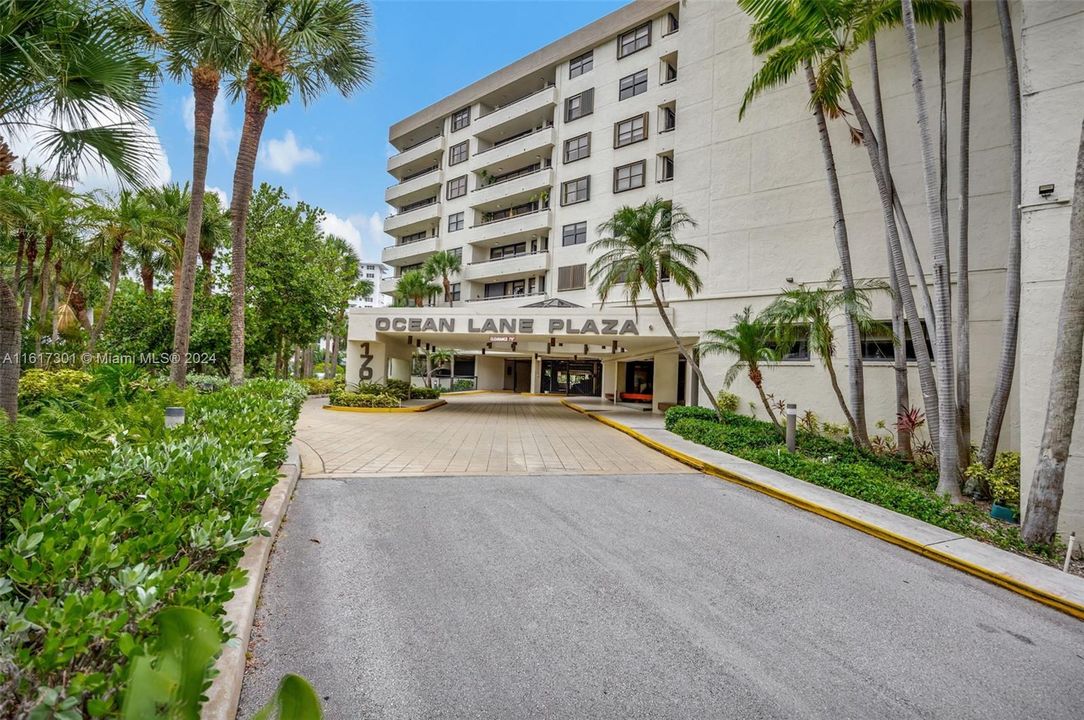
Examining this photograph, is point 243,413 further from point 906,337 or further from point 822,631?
point 906,337

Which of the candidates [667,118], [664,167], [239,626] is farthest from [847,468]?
[667,118]

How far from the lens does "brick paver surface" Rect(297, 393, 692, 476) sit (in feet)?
26.6

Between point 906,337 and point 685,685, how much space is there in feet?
39.2

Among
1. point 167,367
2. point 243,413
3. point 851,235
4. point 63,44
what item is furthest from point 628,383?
point 63,44

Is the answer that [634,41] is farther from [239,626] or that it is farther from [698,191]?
[239,626]

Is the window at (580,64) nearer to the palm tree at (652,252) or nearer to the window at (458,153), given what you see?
the window at (458,153)

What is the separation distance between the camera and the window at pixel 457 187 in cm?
3209

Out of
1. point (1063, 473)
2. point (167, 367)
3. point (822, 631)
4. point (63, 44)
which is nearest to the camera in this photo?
point (822, 631)

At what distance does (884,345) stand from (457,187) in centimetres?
2740

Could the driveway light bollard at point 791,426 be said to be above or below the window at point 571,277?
below

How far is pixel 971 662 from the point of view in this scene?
318 cm

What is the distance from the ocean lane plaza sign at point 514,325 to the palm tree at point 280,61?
652cm

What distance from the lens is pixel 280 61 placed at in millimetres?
10391

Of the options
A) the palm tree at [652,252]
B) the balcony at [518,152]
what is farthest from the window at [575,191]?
the palm tree at [652,252]
